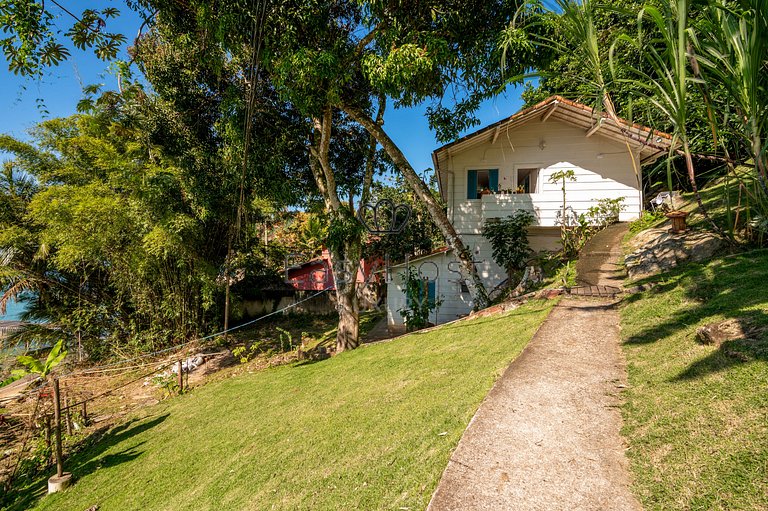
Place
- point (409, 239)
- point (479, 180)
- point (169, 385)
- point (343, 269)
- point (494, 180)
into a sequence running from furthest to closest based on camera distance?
point (409, 239)
point (479, 180)
point (494, 180)
point (343, 269)
point (169, 385)

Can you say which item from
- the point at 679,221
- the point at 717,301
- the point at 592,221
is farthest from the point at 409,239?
the point at 717,301

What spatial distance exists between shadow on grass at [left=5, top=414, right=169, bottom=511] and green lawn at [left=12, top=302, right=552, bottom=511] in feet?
0.10

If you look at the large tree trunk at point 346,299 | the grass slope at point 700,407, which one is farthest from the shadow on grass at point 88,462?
the grass slope at point 700,407

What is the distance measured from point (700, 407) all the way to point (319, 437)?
11.1ft

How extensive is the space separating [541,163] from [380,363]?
798 centimetres

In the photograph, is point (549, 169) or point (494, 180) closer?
point (549, 169)

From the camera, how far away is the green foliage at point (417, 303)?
1014 centimetres

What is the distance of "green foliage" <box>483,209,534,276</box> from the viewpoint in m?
9.66

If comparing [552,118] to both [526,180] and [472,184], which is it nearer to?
[526,180]

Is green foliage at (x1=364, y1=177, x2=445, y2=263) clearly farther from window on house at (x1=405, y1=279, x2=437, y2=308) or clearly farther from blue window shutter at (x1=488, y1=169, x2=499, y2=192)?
blue window shutter at (x1=488, y1=169, x2=499, y2=192)

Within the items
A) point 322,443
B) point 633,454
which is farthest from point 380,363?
point 633,454

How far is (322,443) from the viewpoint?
3.56m

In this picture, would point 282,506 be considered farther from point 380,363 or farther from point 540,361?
point 380,363

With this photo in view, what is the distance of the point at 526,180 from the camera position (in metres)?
10.7
